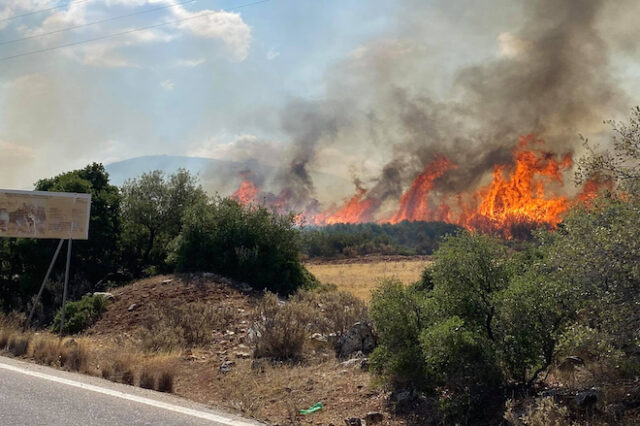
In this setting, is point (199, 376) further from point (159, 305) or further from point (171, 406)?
point (159, 305)

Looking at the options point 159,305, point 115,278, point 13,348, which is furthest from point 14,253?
point 13,348

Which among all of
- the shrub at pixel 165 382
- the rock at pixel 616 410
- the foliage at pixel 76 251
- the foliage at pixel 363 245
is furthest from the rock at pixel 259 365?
the foliage at pixel 363 245

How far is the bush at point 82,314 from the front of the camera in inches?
603

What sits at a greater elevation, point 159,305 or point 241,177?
point 241,177

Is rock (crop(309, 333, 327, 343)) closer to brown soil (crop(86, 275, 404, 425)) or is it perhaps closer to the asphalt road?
brown soil (crop(86, 275, 404, 425))

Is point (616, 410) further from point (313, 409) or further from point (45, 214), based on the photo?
point (45, 214)

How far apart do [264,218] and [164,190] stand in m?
8.43

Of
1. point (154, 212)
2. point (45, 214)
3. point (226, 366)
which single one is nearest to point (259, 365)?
point (226, 366)

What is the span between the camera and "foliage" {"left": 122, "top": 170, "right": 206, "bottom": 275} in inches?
977

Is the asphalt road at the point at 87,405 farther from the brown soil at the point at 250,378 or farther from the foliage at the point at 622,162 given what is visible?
the foliage at the point at 622,162

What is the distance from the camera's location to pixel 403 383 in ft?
25.3

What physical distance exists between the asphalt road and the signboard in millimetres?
7286

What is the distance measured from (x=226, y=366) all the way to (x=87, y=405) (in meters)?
3.79

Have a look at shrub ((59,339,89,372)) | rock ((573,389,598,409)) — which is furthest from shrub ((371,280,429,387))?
shrub ((59,339,89,372))
